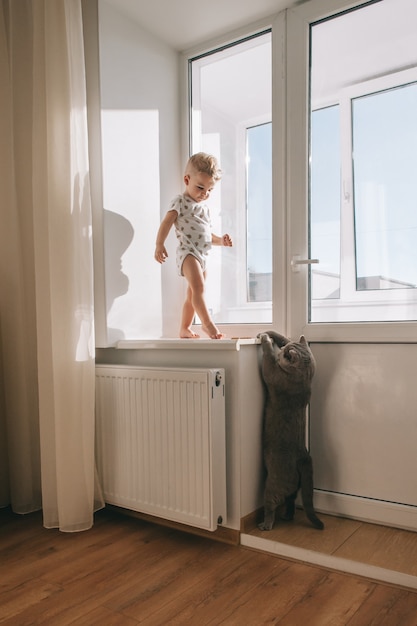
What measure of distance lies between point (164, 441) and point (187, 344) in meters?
0.37

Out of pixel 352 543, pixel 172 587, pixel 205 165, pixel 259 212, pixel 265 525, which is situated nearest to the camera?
pixel 172 587

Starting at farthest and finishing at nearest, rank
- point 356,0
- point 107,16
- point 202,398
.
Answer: point 107,16, point 356,0, point 202,398

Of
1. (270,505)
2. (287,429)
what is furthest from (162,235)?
(270,505)

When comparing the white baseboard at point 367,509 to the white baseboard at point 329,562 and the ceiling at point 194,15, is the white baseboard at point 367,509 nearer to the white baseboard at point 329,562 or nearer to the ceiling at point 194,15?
the white baseboard at point 329,562

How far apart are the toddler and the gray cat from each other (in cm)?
32

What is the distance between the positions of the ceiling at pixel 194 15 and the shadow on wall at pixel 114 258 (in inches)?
33.7

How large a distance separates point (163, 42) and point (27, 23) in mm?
591

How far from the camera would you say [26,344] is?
7.23 feet

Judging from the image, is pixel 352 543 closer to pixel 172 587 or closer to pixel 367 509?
pixel 367 509

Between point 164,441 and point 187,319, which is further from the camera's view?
point 187,319

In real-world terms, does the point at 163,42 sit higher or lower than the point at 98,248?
higher

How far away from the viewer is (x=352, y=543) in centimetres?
170

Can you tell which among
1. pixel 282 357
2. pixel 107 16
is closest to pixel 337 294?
pixel 282 357

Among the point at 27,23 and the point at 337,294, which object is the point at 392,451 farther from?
the point at 27,23
